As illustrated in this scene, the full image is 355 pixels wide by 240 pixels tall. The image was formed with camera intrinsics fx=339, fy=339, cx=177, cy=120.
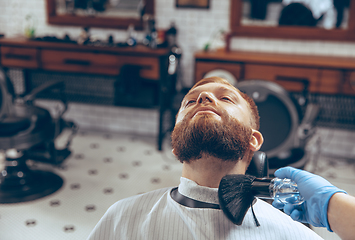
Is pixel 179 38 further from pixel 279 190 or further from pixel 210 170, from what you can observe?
pixel 279 190

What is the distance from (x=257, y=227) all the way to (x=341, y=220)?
0.39m

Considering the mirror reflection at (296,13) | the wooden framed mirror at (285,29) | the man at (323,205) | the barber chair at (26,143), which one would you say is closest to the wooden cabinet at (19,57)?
the barber chair at (26,143)

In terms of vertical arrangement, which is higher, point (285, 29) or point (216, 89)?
point (285, 29)

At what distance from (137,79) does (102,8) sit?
1068 millimetres

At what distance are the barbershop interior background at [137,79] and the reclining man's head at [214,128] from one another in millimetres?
1210

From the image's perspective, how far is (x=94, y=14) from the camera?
3773 mm

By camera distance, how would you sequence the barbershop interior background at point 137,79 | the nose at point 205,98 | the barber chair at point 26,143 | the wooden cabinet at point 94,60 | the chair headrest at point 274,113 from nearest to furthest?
the nose at point 205,98 → the chair headrest at point 274,113 → the barber chair at point 26,143 → the barbershop interior background at point 137,79 → the wooden cabinet at point 94,60

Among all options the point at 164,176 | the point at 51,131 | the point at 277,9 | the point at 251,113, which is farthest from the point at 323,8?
the point at 51,131

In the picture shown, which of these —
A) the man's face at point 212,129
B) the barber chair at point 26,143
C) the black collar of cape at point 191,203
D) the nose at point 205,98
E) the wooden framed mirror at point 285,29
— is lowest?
the barber chair at point 26,143

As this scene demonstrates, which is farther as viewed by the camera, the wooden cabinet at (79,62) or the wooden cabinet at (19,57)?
the wooden cabinet at (19,57)

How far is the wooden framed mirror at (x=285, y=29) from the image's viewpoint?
128 inches

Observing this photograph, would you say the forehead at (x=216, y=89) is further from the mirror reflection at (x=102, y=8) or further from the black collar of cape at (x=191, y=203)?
the mirror reflection at (x=102, y=8)

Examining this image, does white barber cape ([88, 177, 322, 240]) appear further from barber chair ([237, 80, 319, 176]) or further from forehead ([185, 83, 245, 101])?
barber chair ([237, 80, 319, 176])

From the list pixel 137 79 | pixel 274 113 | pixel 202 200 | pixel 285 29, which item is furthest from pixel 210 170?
pixel 285 29
